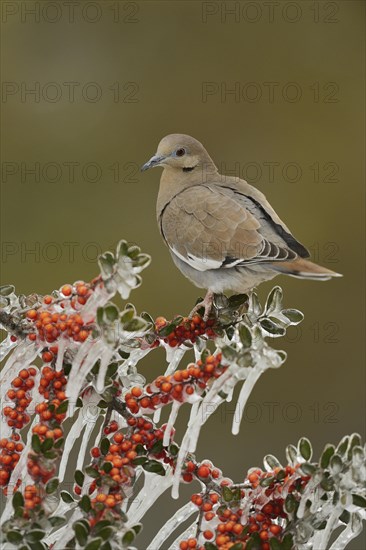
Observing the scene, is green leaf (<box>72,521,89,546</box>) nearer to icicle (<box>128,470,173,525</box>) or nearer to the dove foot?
icicle (<box>128,470,173,525</box>)

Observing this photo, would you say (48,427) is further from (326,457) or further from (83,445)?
(326,457)

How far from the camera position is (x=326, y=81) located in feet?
8.43

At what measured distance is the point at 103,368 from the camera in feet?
2.60

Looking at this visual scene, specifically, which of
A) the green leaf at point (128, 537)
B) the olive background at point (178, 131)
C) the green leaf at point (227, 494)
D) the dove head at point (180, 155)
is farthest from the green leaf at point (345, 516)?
the olive background at point (178, 131)

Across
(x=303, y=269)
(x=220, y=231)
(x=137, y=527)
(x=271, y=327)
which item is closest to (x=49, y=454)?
(x=137, y=527)

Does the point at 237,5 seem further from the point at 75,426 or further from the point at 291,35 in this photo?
the point at 75,426

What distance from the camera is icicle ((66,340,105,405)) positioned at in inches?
31.0

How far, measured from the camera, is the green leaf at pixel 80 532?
76cm

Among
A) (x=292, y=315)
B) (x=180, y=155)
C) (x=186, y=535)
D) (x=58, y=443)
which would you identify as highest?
(x=180, y=155)

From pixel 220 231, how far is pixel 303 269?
0.22 m

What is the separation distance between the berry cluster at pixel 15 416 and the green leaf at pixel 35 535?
8 cm

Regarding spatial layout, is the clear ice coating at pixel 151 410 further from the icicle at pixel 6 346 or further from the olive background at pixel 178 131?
the olive background at pixel 178 131

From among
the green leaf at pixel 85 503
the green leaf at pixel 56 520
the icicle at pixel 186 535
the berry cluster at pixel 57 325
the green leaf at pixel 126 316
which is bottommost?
the icicle at pixel 186 535

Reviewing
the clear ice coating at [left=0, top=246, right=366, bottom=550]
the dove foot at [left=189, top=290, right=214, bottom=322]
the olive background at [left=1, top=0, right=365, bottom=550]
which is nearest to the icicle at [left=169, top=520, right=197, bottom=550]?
the clear ice coating at [left=0, top=246, right=366, bottom=550]
